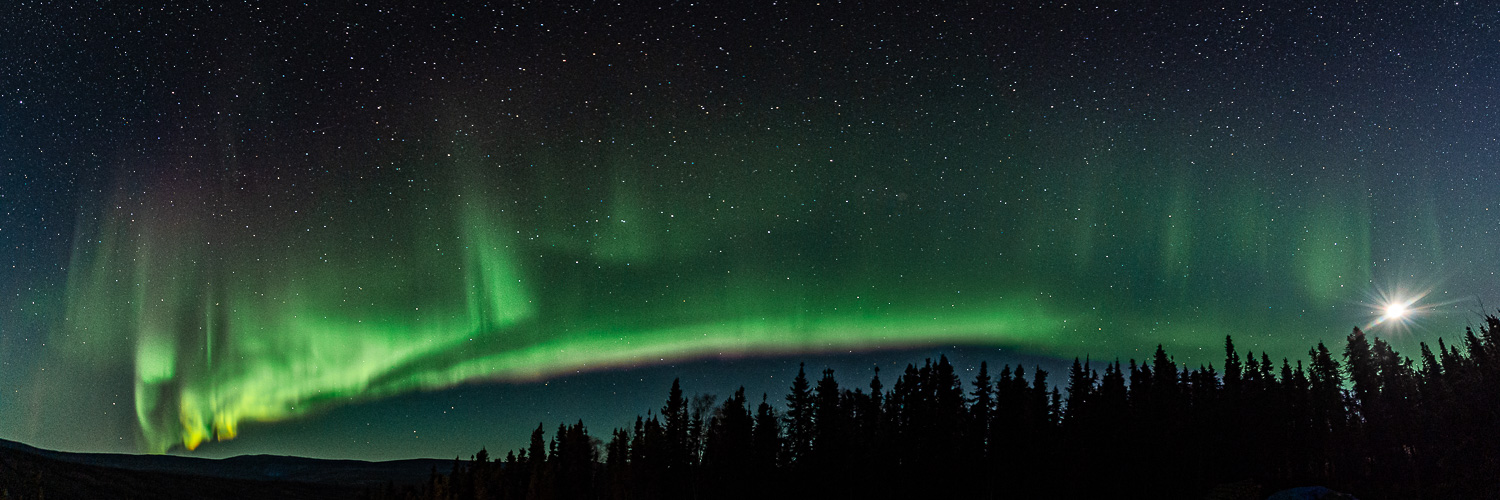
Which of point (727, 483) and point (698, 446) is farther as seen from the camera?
point (698, 446)

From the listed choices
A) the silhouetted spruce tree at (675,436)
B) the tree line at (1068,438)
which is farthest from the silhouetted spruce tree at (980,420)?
the silhouetted spruce tree at (675,436)

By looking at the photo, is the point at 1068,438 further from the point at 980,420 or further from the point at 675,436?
the point at 675,436

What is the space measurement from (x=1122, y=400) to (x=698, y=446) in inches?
1794

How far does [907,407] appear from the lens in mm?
77688

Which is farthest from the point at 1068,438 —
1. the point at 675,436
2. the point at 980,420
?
the point at 675,436

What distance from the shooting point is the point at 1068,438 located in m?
75.2

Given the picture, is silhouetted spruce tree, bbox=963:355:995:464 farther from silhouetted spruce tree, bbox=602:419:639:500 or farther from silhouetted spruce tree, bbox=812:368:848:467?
silhouetted spruce tree, bbox=602:419:639:500

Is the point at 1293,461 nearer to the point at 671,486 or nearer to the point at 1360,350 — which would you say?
the point at 1360,350

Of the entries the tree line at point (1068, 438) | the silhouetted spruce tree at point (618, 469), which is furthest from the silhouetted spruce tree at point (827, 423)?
the silhouetted spruce tree at point (618, 469)

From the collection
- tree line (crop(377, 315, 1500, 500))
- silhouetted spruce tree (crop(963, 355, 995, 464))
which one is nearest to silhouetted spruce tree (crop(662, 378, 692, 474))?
tree line (crop(377, 315, 1500, 500))

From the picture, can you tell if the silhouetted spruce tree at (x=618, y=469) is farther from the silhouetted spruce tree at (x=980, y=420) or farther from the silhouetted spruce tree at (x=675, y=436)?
the silhouetted spruce tree at (x=980, y=420)

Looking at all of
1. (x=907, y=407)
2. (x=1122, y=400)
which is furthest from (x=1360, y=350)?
(x=907, y=407)

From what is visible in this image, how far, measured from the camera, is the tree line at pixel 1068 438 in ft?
235

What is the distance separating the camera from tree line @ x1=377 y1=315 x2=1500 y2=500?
7150 centimetres
